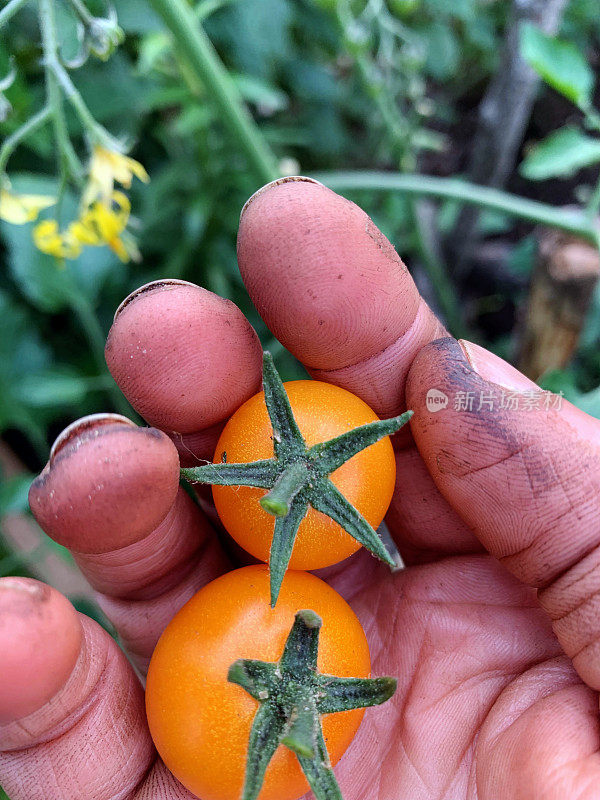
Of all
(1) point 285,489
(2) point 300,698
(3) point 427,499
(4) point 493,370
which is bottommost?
(3) point 427,499

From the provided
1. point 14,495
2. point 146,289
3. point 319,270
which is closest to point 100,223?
point 146,289

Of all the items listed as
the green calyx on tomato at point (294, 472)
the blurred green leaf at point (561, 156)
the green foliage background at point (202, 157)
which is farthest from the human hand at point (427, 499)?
the blurred green leaf at point (561, 156)

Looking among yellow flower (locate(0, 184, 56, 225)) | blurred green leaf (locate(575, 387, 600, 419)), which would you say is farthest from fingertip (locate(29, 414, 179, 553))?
blurred green leaf (locate(575, 387, 600, 419))

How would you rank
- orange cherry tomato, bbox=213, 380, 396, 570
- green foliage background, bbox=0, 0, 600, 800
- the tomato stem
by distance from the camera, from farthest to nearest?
green foliage background, bbox=0, 0, 600, 800 → orange cherry tomato, bbox=213, 380, 396, 570 → the tomato stem

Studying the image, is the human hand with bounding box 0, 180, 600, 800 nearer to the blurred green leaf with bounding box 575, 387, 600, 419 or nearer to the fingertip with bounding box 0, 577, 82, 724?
the fingertip with bounding box 0, 577, 82, 724

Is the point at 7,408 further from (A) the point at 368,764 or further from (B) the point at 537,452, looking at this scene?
(B) the point at 537,452

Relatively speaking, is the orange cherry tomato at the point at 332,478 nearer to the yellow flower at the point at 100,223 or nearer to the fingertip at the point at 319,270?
the fingertip at the point at 319,270

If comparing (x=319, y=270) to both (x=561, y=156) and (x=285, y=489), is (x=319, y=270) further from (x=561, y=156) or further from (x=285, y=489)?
(x=561, y=156)

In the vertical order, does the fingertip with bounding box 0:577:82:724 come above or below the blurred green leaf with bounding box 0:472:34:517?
above
